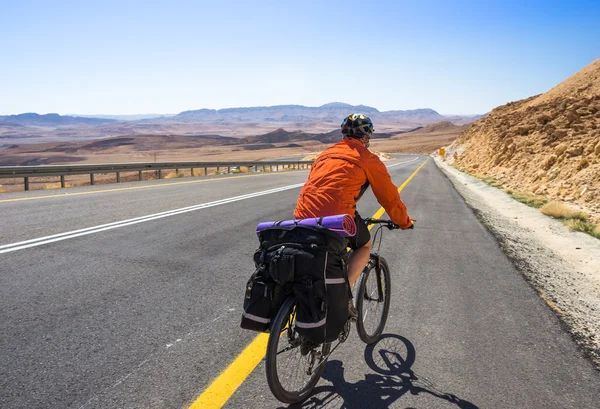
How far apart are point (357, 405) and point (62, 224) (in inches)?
285

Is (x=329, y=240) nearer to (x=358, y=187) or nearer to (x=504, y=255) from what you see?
(x=358, y=187)

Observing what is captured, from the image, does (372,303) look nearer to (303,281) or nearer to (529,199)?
(303,281)

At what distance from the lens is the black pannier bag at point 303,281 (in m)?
2.80

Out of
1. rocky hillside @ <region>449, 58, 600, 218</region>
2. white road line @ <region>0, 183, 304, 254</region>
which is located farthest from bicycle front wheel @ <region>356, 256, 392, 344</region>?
rocky hillside @ <region>449, 58, 600, 218</region>

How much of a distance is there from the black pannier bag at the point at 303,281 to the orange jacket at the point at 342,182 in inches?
14.6

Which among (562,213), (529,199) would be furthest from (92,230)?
(529,199)

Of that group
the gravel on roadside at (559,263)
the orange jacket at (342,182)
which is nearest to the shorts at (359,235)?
the orange jacket at (342,182)

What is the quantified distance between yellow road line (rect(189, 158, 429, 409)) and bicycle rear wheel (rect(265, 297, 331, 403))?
0.41 metres

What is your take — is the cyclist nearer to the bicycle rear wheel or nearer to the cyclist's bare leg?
the cyclist's bare leg

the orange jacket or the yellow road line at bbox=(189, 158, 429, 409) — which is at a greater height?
the orange jacket

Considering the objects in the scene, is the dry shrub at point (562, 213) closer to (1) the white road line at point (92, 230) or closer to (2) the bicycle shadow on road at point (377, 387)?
(1) the white road line at point (92, 230)

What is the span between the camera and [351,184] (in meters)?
3.32

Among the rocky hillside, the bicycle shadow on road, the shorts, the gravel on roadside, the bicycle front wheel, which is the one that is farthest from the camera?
the rocky hillside

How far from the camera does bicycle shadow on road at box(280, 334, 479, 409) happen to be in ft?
10.1
